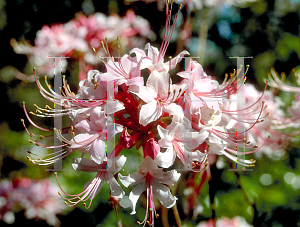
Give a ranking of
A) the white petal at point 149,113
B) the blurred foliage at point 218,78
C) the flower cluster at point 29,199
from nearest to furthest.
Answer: the white petal at point 149,113 < the blurred foliage at point 218,78 < the flower cluster at point 29,199

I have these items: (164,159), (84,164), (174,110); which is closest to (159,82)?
(174,110)

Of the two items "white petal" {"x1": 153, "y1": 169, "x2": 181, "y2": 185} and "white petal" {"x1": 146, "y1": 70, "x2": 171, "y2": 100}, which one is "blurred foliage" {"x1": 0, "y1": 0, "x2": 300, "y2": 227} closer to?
"white petal" {"x1": 153, "y1": 169, "x2": 181, "y2": 185}

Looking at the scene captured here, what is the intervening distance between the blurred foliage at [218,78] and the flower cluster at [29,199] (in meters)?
0.04

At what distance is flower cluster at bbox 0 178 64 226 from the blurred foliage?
1.7 inches

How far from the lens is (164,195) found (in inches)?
27.3

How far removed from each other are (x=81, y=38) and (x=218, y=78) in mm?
787

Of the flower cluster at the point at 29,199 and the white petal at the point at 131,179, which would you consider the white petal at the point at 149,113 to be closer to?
the white petal at the point at 131,179

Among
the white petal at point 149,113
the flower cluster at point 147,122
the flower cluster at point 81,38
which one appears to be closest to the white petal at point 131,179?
the flower cluster at point 147,122

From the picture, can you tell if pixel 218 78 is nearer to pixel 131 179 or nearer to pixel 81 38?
pixel 81 38

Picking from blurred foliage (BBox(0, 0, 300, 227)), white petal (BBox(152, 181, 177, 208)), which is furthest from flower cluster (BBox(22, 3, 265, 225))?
blurred foliage (BBox(0, 0, 300, 227))

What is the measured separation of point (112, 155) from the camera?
721 millimetres

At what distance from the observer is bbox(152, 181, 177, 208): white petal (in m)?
0.69

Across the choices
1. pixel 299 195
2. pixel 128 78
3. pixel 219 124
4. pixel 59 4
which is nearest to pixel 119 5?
pixel 59 4

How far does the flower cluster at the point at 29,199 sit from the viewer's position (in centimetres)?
131
